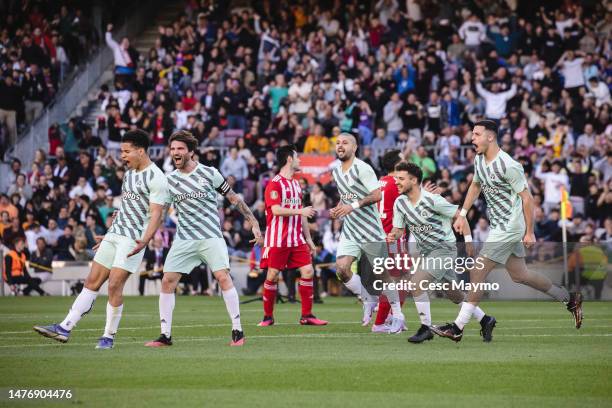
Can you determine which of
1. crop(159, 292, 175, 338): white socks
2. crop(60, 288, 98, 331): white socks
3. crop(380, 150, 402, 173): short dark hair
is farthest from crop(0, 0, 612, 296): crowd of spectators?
crop(60, 288, 98, 331): white socks

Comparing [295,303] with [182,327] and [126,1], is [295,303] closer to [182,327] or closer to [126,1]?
[182,327]

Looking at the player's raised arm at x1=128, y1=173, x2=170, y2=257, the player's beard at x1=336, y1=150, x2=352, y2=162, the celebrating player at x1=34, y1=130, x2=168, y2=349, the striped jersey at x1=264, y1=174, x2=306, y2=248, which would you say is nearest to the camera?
the player's raised arm at x1=128, y1=173, x2=170, y2=257

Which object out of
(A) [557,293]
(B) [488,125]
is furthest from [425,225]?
(A) [557,293]

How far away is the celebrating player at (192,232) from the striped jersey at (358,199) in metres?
2.66

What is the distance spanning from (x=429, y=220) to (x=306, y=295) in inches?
143

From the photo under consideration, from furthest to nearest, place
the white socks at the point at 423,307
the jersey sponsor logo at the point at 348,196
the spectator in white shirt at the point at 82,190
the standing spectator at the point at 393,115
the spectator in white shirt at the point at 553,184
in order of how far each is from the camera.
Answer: the spectator in white shirt at the point at 82,190 → the standing spectator at the point at 393,115 → the spectator in white shirt at the point at 553,184 → the jersey sponsor logo at the point at 348,196 → the white socks at the point at 423,307

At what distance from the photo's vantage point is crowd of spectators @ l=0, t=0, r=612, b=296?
28219 mm

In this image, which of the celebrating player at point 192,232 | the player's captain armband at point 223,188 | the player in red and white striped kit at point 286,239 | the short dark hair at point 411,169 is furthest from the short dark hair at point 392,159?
the celebrating player at point 192,232

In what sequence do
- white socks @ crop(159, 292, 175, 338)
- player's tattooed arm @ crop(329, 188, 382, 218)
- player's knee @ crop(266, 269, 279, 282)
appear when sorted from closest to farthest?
1. white socks @ crop(159, 292, 175, 338)
2. player's tattooed arm @ crop(329, 188, 382, 218)
3. player's knee @ crop(266, 269, 279, 282)

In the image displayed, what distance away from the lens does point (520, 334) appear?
15.3 meters

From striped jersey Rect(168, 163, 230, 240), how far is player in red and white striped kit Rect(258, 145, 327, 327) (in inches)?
136

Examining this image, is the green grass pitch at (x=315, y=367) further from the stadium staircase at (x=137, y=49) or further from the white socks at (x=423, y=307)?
the stadium staircase at (x=137, y=49)

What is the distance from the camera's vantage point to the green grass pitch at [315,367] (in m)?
9.39

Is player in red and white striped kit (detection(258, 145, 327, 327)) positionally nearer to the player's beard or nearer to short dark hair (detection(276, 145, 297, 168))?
short dark hair (detection(276, 145, 297, 168))
